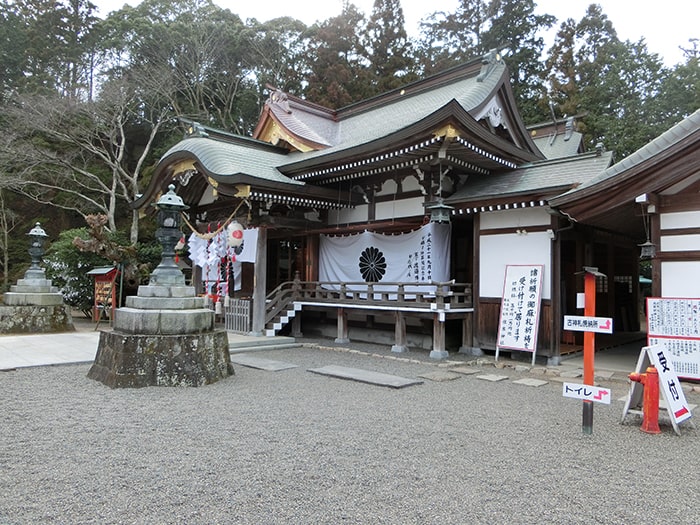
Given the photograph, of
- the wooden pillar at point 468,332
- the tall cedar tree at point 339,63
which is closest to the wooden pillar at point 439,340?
the wooden pillar at point 468,332

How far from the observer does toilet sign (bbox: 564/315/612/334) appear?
14.3 ft

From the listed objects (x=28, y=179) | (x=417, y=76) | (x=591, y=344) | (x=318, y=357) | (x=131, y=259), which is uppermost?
(x=417, y=76)

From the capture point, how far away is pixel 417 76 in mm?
26312

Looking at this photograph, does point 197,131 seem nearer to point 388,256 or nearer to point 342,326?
point 388,256

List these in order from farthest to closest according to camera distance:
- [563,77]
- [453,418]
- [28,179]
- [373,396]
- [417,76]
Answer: [417,76], [563,77], [28,179], [373,396], [453,418]

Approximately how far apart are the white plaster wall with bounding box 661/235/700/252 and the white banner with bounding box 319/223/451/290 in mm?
3921

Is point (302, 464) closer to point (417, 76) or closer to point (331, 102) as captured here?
point (331, 102)

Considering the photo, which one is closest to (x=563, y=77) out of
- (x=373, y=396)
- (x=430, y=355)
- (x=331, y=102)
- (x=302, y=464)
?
(x=331, y=102)

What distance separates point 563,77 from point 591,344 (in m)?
23.6

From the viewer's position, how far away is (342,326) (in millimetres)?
11219

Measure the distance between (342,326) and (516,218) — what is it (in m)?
4.55

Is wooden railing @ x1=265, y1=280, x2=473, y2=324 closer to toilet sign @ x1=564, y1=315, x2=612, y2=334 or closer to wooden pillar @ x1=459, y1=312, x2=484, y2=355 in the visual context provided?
wooden pillar @ x1=459, y1=312, x2=484, y2=355

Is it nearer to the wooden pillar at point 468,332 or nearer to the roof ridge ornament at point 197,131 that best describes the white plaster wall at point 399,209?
the wooden pillar at point 468,332

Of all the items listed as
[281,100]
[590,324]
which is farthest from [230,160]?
[590,324]
